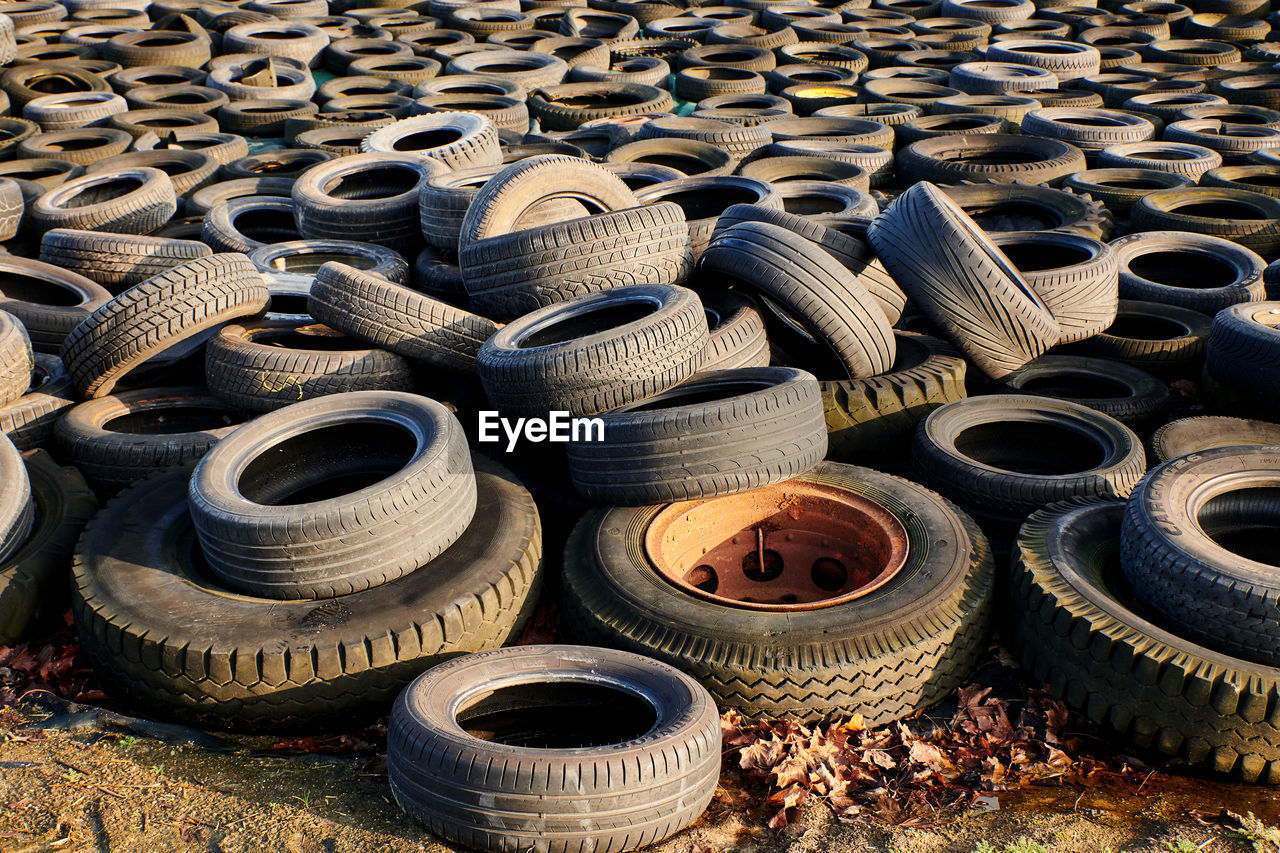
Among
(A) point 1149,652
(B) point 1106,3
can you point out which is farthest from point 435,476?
(B) point 1106,3

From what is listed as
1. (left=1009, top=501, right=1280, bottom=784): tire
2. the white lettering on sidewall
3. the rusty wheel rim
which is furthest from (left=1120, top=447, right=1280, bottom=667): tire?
the white lettering on sidewall

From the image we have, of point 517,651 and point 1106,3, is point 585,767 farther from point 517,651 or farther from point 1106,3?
point 1106,3

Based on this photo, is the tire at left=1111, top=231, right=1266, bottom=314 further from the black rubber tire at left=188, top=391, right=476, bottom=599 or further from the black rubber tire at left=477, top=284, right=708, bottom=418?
the black rubber tire at left=188, top=391, right=476, bottom=599

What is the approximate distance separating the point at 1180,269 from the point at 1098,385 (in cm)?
273

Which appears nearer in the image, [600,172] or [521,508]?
[521,508]

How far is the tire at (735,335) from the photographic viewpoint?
6.55 metres

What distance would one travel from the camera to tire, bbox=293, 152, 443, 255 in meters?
8.63

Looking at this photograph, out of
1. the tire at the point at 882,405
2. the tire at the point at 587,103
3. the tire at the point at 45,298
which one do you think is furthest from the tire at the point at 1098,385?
the tire at the point at 587,103

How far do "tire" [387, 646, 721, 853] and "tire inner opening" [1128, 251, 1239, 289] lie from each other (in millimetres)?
7393

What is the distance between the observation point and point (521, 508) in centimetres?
589

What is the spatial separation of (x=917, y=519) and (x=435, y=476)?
265 cm

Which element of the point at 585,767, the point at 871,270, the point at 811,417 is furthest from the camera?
the point at 871,270

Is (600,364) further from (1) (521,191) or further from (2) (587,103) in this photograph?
(2) (587,103)

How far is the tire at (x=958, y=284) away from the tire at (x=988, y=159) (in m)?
4.36
